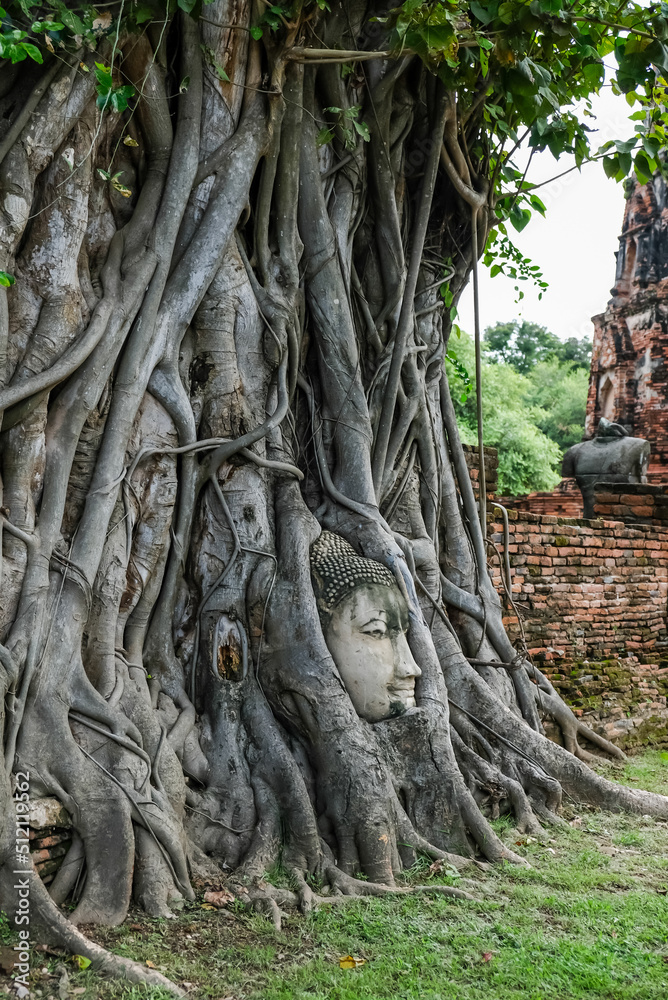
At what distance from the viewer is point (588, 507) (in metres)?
9.86

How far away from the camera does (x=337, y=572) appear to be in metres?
3.74

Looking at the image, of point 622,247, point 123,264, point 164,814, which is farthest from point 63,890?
point 622,247

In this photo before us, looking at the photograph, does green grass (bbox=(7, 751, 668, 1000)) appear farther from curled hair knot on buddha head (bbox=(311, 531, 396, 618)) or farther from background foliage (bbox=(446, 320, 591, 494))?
background foliage (bbox=(446, 320, 591, 494))

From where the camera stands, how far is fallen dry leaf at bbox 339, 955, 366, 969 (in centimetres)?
261

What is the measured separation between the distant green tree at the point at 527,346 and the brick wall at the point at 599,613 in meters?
24.9

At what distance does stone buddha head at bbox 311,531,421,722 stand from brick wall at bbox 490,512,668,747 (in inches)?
83.5

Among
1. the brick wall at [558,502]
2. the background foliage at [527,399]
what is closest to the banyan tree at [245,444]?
the brick wall at [558,502]

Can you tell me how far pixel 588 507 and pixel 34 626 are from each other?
806cm

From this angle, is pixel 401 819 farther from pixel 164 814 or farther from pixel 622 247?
pixel 622 247

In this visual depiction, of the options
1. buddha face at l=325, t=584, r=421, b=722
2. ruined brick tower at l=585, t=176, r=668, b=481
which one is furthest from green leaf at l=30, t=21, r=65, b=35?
ruined brick tower at l=585, t=176, r=668, b=481

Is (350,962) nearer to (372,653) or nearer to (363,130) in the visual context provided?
(372,653)

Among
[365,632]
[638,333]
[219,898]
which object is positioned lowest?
[219,898]

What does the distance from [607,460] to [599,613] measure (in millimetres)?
4476

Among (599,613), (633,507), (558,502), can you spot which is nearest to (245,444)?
(599,613)
